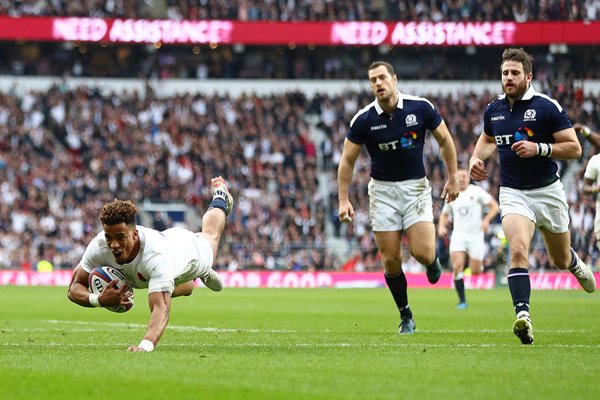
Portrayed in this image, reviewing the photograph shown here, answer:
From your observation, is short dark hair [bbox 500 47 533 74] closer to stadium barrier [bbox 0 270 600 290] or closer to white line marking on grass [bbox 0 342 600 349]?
white line marking on grass [bbox 0 342 600 349]

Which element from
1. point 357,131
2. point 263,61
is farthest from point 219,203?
point 263,61

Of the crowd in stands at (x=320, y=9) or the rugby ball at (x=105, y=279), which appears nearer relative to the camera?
the rugby ball at (x=105, y=279)

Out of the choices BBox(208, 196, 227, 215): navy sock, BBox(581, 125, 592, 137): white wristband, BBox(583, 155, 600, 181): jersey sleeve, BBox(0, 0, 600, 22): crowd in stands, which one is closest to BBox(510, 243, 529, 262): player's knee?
BBox(581, 125, 592, 137): white wristband

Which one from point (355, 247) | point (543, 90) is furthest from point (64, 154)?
point (543, 90)

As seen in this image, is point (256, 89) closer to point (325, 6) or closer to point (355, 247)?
point (325, 6)

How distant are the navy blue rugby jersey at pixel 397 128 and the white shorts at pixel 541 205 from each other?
1.51m

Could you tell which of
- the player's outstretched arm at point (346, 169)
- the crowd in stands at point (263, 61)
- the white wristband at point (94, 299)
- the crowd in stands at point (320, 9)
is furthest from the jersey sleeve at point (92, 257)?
the crowd in stands at point (263, 61)

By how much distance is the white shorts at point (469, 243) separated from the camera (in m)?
23.2

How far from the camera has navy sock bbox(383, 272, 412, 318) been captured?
14027 millimetres

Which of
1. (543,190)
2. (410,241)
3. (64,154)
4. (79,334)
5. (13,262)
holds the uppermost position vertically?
(543,190)

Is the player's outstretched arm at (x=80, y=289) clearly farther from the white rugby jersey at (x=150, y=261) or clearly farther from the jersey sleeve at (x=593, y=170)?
the jersey sleeve at (x=593, y=170)

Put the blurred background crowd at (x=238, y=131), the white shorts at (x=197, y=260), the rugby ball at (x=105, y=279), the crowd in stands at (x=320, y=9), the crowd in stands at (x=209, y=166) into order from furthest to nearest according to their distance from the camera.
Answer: the crowd in stands at (x=320, y=9), the blurred background crowd at (x=238, y=131), the crowd in stands at (x=209, y=166), the white shorts at (x=197, y=260), the rugby ball at (x=105, y=279)

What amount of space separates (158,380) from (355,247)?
31.9 m

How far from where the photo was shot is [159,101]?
4756 centimetres
